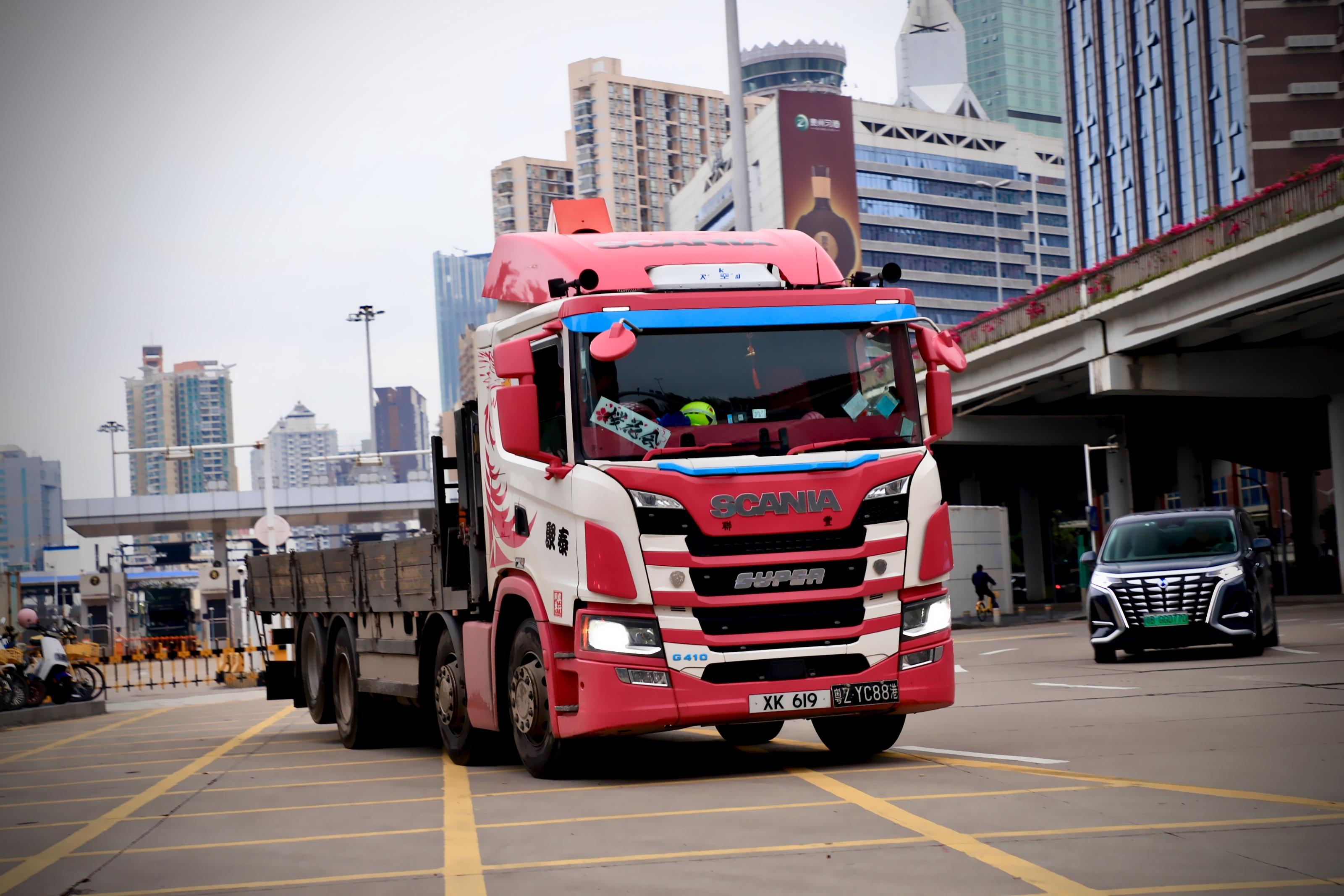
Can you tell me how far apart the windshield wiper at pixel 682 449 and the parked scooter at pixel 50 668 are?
1866 cm

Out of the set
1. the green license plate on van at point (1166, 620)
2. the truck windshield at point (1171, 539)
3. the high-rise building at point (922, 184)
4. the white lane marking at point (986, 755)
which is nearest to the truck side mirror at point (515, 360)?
the white lane marking at point (986, 755)

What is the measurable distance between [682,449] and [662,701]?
1443 millimetres

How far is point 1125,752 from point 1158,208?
96601 millimetres

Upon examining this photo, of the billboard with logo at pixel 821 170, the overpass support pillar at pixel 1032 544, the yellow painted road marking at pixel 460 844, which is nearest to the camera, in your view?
the yellow painted road marking at pixel 460 844

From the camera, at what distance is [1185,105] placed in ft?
308

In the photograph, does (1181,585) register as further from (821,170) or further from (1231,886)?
(821,170)

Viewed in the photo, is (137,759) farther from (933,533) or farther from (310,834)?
(933,533)

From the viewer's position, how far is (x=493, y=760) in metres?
11.2

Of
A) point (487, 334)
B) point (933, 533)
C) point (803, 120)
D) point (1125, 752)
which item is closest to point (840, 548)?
point (933, 533)

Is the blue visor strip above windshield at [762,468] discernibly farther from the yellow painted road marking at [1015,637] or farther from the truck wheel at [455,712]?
the yellow painted road marking at [1015,637]

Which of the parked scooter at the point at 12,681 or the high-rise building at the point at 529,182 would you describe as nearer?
the parked scooter at the point at 12,681

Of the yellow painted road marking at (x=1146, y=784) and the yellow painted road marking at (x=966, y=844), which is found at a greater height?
the yellow painted road marking at (x=966, y=844)

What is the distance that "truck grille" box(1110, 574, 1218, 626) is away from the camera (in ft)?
55.8

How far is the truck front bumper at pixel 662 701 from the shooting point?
8820 mm
